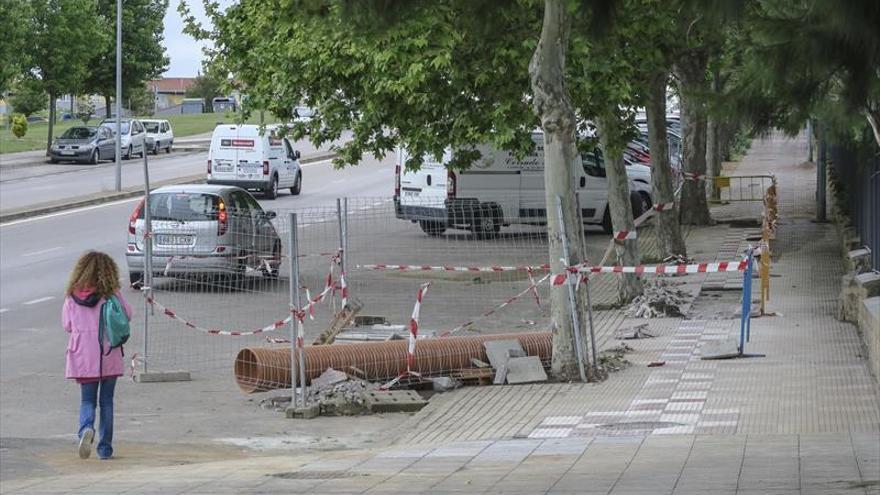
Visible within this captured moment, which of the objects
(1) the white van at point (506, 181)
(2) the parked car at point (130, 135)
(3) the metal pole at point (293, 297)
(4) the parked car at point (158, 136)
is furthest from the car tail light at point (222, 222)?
(4) the parked car at point (158, 136)

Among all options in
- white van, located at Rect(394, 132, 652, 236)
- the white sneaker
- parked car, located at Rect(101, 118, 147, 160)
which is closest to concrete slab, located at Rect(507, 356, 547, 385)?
the white sneaker

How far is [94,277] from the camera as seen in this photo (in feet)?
36.1

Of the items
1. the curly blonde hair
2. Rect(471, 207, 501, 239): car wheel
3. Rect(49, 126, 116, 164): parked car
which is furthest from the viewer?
Rect(49, 126, 116, 164): parked car

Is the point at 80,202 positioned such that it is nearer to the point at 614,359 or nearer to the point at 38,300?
the point at 38,300

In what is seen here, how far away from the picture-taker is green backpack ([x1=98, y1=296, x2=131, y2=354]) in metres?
10.9

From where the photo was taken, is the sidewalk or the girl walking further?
the girl walking

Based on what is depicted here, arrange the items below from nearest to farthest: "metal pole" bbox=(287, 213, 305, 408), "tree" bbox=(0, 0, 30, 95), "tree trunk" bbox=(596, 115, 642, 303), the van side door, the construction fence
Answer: "metal pole" bbox=(287, 213, 305, 408), the construction fence, "tree trunk" bbox=(596, 115, 642, 303), the van side door, "tree" bbox=(0, 0, 30, 95)

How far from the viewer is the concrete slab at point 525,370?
14.1 m

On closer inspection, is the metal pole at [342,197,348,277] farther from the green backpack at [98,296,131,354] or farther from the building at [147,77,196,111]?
the building at [147,77,196,111]

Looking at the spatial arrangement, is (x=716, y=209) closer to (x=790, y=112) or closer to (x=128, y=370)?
(x=128, y=370)

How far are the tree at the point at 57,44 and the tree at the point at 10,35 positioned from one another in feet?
17.2

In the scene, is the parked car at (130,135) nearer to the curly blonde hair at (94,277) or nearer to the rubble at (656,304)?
the rubble at (656,304)

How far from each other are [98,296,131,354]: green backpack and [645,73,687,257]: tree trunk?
1488 cm

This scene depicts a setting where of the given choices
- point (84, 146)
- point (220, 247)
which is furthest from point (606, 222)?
point (84, 146)
